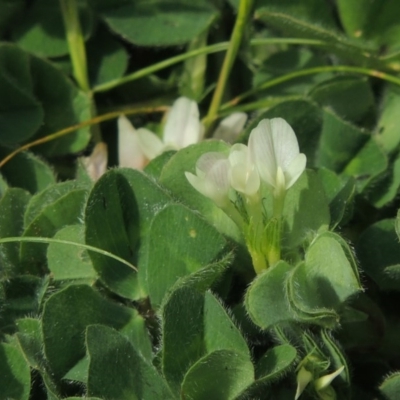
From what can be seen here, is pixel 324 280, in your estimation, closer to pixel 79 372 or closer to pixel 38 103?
pixel 79 372

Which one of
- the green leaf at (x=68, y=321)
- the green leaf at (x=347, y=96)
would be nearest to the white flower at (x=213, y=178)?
the green leaf at (x=68, y=321)

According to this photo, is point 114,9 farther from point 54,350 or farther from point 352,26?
point 54,350

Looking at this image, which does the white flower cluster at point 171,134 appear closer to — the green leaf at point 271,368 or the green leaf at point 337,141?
the green leaf at point 337,141

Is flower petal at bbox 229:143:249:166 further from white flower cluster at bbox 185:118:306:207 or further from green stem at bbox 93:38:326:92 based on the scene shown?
green stem at bbox 93:38:326:92

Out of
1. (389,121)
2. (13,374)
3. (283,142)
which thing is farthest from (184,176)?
(389,121)

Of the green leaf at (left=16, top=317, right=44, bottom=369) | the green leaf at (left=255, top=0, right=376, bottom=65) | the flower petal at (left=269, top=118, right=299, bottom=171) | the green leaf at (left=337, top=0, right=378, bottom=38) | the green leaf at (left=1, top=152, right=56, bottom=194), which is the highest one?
the green leaf at (left=337, top=0, right=378, bottom=38)

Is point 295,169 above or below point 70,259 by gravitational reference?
above

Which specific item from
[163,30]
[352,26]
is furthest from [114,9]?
[352,26]

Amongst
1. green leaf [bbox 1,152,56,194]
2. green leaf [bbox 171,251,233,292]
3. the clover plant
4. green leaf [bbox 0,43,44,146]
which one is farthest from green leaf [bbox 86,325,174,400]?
green leaf [bbox 0,43,44,146]
